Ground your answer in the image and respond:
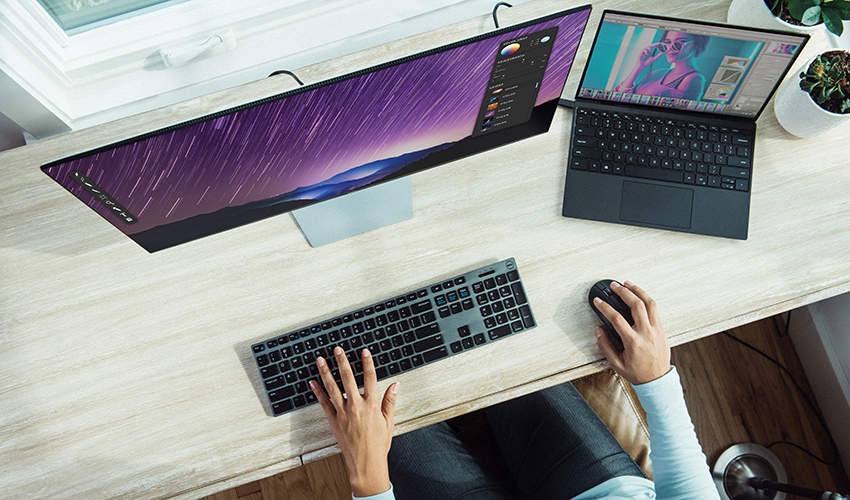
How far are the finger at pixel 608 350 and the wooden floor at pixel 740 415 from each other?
0.77m

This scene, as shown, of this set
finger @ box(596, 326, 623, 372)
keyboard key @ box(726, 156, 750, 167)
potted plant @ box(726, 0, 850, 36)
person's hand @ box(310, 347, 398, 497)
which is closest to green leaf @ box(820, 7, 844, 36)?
potted plant @ box(726, 0, 850, 36)

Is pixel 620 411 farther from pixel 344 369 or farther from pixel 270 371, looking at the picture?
pixel 270 371

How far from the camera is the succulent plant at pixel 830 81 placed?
0.81 metres

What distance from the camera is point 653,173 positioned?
2.95 feet

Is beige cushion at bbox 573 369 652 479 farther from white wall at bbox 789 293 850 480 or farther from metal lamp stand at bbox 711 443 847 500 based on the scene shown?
white wall at bbox 789 293 850 480

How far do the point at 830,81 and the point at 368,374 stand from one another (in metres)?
0.92

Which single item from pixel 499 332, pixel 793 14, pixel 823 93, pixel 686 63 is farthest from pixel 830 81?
pixel 499 332

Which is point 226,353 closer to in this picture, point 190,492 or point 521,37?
point 190,492

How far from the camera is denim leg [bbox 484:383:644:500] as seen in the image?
0.98 meters

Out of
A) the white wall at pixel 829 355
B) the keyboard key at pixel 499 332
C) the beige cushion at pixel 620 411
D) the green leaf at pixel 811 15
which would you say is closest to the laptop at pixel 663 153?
the green leaf at pixel 811 15

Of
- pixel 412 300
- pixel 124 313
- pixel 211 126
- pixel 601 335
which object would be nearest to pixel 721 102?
pixel 601 335

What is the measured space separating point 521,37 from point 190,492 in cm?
85

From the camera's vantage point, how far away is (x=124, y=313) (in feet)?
2.80

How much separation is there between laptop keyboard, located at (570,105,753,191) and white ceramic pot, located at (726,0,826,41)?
0.59 feet
